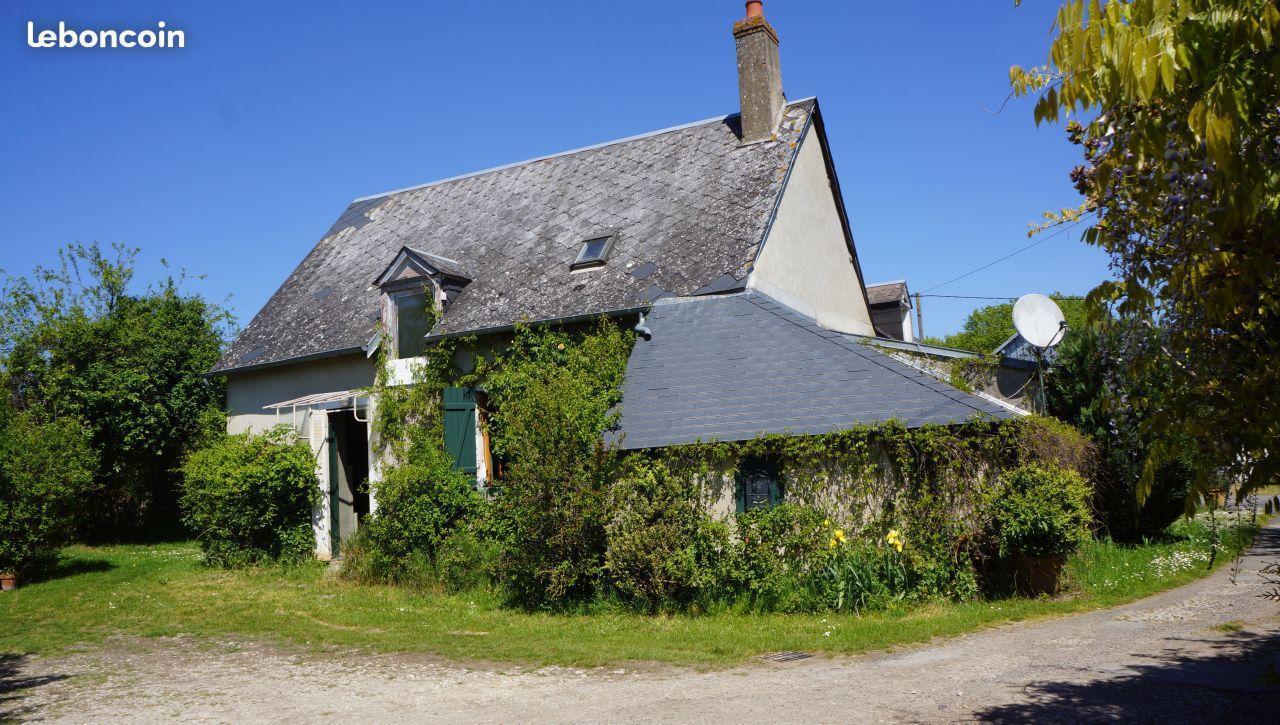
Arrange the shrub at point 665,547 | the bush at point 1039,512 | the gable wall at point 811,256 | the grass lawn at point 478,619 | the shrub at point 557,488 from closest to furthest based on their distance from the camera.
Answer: the grass lawn at point 478,619
the bush at point 1039,512
the shrub at point 665,547
the shrub at point 557,488
the gable wall at point 811,256

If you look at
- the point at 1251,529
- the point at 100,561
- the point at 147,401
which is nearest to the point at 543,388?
the point at 1251,529

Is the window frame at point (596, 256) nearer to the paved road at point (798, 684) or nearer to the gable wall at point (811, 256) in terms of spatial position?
the gable wall at point (811, 256)

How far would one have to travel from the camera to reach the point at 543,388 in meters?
11.5

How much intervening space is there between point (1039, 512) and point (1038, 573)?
843 mm

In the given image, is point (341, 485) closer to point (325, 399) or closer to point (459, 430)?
point (325, 399)

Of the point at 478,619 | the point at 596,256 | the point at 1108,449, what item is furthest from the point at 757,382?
the point at 1108,449

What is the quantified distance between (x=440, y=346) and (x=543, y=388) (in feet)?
12.8

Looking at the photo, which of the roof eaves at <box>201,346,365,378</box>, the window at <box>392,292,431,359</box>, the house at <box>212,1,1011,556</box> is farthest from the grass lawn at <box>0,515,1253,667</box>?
the window at <box>392,292,431,359</box>

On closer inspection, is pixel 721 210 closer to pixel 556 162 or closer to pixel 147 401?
pixel 556 162

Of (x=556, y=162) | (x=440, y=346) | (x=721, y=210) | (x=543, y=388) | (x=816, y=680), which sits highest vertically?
(x=556, y=162)

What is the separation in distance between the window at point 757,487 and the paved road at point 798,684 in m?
3.01

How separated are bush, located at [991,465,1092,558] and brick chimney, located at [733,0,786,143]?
873 centimetres

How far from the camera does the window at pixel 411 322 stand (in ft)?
50.3

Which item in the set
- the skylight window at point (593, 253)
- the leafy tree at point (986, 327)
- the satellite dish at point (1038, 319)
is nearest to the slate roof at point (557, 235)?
the skylight window at point (593, 253)
